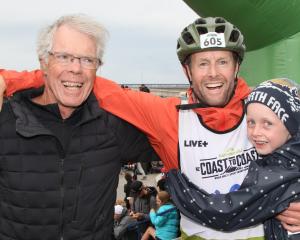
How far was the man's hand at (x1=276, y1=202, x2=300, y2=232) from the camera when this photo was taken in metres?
2.33

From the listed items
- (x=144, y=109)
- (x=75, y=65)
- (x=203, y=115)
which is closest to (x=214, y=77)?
(x=203, y=115)

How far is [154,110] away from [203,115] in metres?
0.33

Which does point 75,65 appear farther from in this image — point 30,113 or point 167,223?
point 167,223

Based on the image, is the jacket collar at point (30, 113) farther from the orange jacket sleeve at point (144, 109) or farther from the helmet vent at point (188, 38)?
the helmet vent at point (188, 38)

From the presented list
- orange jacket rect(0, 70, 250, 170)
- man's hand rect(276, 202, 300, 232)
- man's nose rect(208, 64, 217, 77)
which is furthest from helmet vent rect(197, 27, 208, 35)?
man's hand rect(276, 202, 300, 232)

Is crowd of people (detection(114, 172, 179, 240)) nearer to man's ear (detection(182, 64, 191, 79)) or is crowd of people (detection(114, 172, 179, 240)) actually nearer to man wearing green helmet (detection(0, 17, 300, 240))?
man's ear (detection(182, 64, 191, 79))

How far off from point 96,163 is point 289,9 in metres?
2.60

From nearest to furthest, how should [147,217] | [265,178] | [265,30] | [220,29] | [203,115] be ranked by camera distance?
1. [265,178]
2. [203,115]
3. [220,29]
4. [265,30]
5. [147,217]

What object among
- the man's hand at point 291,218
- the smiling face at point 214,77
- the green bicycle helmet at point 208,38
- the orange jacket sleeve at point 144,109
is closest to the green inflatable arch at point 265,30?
the green bicycle helmet at point 208,38

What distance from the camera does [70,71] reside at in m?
2.38

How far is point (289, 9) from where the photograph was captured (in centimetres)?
397

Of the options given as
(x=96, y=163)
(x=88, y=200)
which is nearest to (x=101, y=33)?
(x=96, y=163)

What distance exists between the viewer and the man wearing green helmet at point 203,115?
2533 millimetres

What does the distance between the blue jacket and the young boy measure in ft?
14.5
